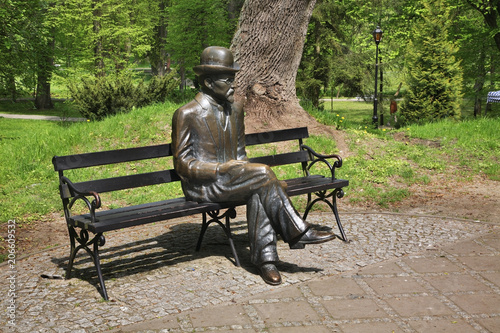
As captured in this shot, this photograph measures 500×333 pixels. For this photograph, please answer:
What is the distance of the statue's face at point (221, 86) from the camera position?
5.31 m

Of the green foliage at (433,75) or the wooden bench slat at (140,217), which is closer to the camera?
the wooden bench slat at (140,217)

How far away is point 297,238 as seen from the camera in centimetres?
481

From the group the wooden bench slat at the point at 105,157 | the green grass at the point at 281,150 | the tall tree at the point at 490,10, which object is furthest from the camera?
the tall tree at the point at 490,10

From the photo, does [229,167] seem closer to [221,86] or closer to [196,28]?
[221,86]

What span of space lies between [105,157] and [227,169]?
1.20m

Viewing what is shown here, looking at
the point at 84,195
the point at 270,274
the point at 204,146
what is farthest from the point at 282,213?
the point at 84,195

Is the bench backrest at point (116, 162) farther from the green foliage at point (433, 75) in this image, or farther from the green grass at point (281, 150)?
the green foliage at point (433, 75)

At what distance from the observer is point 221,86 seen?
5.31 m

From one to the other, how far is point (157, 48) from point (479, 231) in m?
30.1

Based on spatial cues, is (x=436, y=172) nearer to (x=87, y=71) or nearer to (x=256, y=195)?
(x=256, y=195)

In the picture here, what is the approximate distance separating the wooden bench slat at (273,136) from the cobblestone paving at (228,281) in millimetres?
1067

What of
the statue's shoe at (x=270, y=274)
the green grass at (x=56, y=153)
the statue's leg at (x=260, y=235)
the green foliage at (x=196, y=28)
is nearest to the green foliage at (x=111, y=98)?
the green grass at (x=56, y=153)

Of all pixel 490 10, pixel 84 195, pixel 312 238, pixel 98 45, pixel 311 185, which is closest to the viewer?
pixel 84 195

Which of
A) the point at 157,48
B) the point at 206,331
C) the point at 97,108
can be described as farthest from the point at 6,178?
the point at 157,48
